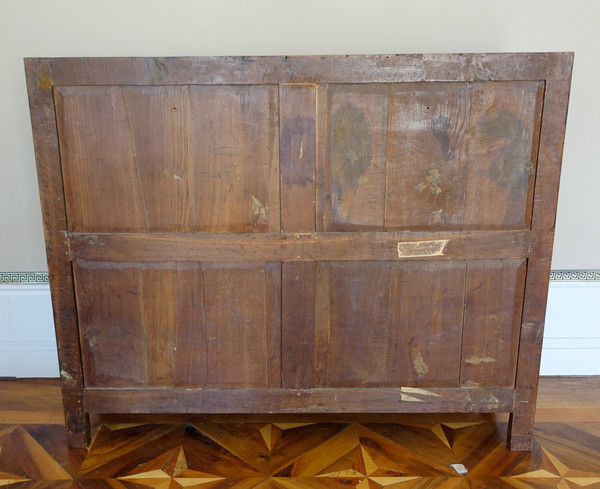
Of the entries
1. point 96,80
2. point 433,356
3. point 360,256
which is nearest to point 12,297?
point 96,80

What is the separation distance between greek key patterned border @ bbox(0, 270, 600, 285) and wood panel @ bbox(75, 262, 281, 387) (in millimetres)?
589

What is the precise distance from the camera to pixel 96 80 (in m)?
1.25

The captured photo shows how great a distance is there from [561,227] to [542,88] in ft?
2.48

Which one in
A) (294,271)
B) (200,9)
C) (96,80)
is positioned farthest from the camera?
(200,9)

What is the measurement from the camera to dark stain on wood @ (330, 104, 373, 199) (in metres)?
1.28

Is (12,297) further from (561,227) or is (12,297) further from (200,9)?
(561,227)

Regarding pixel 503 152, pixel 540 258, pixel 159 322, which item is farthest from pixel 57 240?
pixel 540 258

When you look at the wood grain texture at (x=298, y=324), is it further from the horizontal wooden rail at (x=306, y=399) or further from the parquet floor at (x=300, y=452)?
the parquet floor at (x=300, y=452)

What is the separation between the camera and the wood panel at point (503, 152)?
1.27m

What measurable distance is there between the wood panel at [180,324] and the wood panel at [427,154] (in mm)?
403

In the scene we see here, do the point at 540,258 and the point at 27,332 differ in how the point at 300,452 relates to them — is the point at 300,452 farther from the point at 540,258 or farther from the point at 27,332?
the point at 27,332

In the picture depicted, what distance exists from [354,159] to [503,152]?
0.40m

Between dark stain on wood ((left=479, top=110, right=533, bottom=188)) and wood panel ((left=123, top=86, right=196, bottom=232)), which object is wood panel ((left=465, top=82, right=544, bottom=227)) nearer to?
dark stain on wood ((left=479, top=110, right=533, bottom=188))

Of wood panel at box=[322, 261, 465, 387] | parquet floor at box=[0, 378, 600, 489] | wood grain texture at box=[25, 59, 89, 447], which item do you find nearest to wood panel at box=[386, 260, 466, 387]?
wood panel at box=[322, 261, 465, 387]
